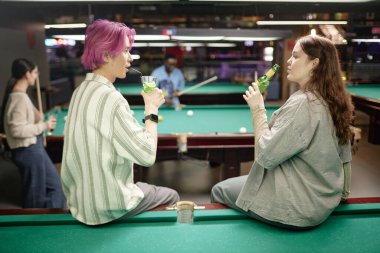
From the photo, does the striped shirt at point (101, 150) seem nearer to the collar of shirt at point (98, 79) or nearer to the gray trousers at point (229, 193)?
the collar of shirt at point (98, 79)

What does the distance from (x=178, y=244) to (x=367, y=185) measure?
3.73 metres

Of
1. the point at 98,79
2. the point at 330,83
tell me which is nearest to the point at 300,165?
the point at 330,83

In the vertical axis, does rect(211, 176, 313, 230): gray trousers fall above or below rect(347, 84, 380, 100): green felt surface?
below

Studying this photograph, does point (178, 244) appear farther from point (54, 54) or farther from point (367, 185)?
point (54, 54)

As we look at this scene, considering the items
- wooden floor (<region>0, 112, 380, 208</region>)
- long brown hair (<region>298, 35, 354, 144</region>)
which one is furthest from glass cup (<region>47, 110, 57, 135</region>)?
long brown hair (<region>298, 35, 354, 144</region>)

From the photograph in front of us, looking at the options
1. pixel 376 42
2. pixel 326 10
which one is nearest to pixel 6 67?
pixel 326 10

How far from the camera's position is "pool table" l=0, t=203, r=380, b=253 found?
163 centimetres

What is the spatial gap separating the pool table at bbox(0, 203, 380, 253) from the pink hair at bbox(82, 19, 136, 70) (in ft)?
2.58

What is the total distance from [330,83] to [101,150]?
1.10 metres

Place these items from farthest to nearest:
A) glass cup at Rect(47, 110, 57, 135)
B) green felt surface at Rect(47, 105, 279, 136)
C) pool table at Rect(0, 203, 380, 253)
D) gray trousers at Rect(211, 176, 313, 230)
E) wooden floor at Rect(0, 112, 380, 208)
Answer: wooden floor at Rect(0, 112, 380, 208)
green felt surface at Rect(47, 105, 279, 136)
glass cup at Rect(47, 110, 57, 135)
gray trousers at Rect(211, 176, 313, 230)
pool table at Rect(0, 203, 380, 253)

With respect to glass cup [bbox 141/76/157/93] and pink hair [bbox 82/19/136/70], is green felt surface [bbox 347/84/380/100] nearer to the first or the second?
glass cup [bbox 141/76/157/93]

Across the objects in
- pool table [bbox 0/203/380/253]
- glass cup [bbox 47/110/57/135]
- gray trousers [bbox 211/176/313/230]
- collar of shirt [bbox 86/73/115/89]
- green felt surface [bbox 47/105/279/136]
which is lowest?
pool table [bbox 0/203/380/253]

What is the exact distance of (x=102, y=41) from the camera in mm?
1801

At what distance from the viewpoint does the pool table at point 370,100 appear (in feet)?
13.2
